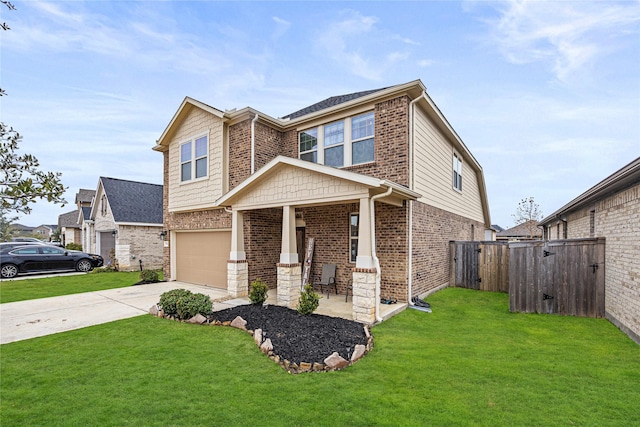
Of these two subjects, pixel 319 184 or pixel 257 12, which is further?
pixel 257 12

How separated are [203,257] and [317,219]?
16.5ft

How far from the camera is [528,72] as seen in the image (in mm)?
11430

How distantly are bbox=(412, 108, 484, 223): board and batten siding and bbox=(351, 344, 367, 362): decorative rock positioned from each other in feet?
15.7

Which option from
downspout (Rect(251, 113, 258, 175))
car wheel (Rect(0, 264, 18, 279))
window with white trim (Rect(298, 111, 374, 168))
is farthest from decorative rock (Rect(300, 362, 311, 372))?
car wheel (Rect(0, 264, 18, 279))

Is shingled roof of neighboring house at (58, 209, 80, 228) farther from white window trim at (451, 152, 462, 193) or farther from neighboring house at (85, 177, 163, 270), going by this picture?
white window trim at (451, 152, 462, 193)

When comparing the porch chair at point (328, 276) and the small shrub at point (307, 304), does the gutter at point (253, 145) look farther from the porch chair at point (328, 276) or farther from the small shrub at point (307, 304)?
the small shrub at point (307, 304)

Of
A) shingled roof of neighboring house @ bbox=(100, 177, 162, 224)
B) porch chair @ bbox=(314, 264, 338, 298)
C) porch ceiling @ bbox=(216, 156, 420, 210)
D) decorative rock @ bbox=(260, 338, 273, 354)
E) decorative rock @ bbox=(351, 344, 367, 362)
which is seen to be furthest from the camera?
shingled roof of neighboring house @ bbox=(100, 177, 162, 224)

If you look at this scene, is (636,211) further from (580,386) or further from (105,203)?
(105,203)

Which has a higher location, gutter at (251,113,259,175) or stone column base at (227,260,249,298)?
gutter at (251,113,259,175)

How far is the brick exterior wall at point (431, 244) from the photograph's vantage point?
8688 mm

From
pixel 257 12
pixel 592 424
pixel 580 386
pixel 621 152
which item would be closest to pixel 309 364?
pixel 592 424

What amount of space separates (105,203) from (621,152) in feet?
109

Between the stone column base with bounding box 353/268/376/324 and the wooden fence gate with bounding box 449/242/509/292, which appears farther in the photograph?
the wooden fence gate with bounding box 449/242/509/292

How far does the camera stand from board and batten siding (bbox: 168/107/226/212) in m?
10.7
